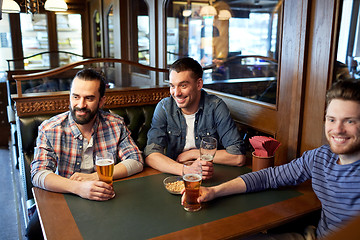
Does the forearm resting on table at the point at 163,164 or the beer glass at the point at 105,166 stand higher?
the beer glass at the point at 105,166

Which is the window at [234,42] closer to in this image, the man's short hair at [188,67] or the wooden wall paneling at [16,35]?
the man's short hair at [188,67]

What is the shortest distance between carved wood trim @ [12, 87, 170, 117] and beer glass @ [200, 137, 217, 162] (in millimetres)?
1131

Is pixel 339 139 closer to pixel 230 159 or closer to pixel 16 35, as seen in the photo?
pixel 230 159

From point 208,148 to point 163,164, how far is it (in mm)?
303

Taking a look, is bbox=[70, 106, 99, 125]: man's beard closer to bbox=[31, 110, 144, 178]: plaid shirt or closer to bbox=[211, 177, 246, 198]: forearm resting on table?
bbox=[31, 110, 144, 178]: plaid shirt

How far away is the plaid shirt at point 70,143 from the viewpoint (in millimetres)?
1806

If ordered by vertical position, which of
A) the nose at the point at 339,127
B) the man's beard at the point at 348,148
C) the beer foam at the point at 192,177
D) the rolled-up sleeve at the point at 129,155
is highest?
the nose at the point at 339,127

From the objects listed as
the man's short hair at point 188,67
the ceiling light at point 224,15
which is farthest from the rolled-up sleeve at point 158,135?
the ceiling light at point 224,15

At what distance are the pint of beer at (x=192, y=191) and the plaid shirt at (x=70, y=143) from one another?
581 mm

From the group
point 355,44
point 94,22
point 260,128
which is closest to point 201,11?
point 260,128

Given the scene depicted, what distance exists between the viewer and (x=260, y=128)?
2.62m

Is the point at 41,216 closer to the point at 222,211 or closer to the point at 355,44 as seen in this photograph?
the point at 222,211

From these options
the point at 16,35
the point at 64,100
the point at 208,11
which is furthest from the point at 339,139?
the point at 16,35

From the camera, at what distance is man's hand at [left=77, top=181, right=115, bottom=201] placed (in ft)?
4.86
